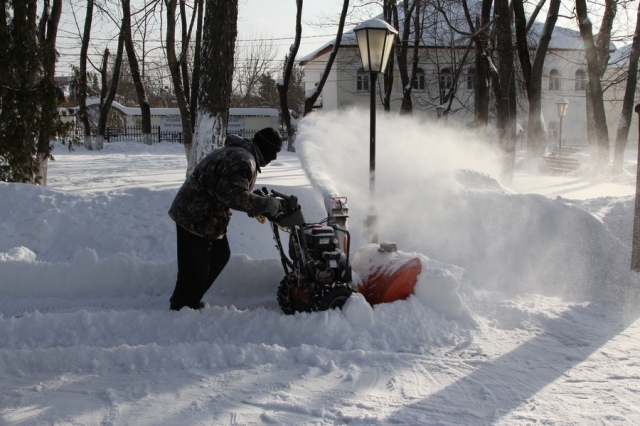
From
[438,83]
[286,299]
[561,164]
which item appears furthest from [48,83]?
[438,83]

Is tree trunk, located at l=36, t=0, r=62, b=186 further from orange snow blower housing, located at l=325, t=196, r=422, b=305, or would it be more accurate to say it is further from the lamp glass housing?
orange snow blower housing, located at l=325, t=196, r=422, b=305

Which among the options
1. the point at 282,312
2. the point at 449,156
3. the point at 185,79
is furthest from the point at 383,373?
the point at 185,79

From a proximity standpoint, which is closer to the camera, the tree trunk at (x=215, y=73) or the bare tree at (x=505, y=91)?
the tree trunk at (x=215, y=73)

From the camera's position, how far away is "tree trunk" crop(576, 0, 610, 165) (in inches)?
654

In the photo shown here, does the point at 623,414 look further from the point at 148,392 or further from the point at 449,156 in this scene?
the point at 449,156

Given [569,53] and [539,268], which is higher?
[569,53]

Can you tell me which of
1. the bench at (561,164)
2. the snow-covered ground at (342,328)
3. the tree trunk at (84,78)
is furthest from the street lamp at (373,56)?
the bench at (561,164)

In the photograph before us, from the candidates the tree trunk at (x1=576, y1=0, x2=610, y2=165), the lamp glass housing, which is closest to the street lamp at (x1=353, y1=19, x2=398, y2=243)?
the lamp glass housing

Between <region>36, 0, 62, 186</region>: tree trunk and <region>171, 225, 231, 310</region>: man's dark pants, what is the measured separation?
6322 millimetres

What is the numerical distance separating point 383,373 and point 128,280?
9.41 ft

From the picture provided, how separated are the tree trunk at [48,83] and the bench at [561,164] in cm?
1787

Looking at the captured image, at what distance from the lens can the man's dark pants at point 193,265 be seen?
419cm

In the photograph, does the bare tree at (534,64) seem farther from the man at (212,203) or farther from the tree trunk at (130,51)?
the man at (212,203)

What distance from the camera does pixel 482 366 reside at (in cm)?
359
